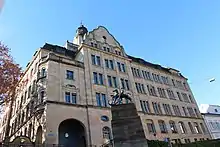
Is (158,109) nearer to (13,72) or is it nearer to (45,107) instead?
(45,107)

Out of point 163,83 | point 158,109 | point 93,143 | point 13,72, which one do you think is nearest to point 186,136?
point 158,109

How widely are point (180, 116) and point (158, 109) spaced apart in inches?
261

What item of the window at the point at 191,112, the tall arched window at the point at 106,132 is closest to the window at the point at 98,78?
the tall arched window at the point at 106,132

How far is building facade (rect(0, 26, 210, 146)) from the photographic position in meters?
26.2

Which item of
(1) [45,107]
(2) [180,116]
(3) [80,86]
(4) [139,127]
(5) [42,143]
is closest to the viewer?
(4) [139,127]

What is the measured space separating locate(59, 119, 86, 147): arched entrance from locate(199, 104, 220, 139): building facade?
114 feet

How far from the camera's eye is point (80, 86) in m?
30.1

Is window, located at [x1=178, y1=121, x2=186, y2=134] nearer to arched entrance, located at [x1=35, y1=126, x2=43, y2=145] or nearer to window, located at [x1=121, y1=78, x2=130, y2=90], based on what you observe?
window, located at [x1=121, y1=78, x2=130, y2=90]

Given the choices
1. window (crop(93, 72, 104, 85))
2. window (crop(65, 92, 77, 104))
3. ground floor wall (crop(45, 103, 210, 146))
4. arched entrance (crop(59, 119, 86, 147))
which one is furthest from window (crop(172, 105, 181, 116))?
window (crop(65, 92, 77, 104))

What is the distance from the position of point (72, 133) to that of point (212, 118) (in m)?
40.0

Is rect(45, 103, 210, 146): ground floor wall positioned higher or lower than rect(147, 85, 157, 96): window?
lower

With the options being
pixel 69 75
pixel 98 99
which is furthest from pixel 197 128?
pixel 69 75

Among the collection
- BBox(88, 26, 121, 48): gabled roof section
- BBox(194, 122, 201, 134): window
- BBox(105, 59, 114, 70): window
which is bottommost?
BBox(194, 122, 201, 134): window

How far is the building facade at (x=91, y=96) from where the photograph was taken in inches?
1033
